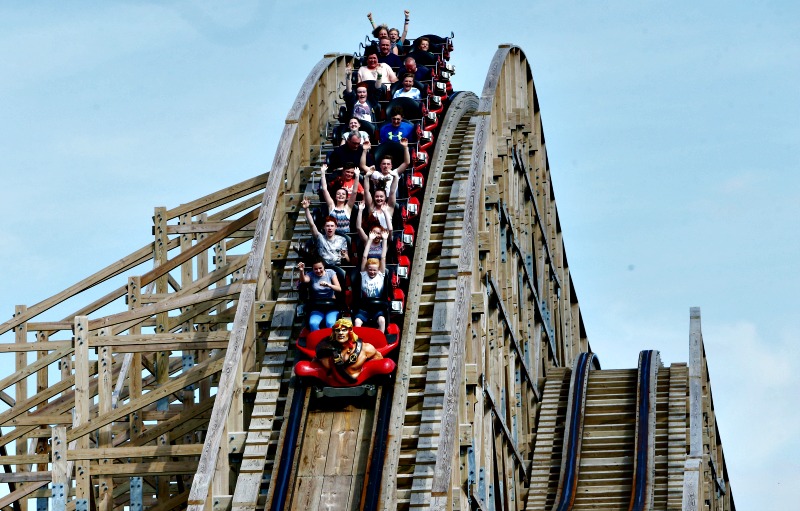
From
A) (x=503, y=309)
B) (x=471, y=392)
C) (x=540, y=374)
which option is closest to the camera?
(x=471, y=392)

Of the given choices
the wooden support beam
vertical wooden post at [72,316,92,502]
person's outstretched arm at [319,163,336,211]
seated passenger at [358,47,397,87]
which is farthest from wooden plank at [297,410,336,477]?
seated passenger at [358,47,397,87]

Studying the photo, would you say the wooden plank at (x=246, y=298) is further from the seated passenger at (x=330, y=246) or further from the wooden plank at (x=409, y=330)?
the wooden plank at (x=409, y=330)

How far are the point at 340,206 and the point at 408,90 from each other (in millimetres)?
3337

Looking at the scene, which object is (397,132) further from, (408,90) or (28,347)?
(28,347)

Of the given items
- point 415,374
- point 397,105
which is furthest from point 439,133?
point 415,374

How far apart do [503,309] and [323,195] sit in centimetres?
334

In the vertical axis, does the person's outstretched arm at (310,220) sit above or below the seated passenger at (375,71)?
below

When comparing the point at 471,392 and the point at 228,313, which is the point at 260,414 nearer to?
the point at 471,392

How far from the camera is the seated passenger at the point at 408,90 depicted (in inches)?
850

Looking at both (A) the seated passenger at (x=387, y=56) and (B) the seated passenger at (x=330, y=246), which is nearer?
(B) the seated passenger at (x=330, y=246)

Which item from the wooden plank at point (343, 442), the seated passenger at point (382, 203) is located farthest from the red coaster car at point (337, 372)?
the seated passenger at point (382, 203)

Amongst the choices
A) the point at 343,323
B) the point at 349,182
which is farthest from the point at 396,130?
the point at 343,323

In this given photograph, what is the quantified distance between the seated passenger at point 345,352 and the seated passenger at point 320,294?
0.59 metres

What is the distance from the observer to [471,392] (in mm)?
18000
